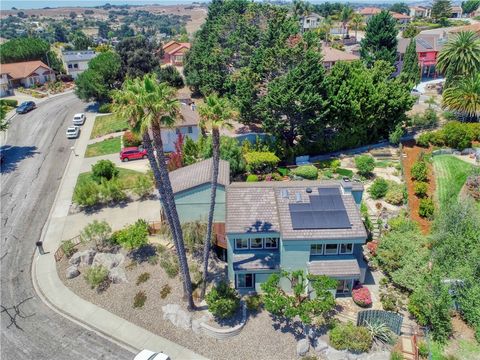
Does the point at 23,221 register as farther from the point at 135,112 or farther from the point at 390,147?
the point at 390,147

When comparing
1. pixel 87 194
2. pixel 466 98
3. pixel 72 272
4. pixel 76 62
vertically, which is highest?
pixel 76 62

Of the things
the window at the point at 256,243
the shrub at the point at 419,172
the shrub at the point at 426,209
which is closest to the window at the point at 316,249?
the window at the point at 256,243

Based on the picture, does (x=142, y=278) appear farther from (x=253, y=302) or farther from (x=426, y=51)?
(x=426, y=51)

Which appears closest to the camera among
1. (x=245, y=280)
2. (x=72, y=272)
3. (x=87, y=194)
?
(x=245, y=280)

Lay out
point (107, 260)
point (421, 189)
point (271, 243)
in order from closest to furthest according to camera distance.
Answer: point (271, 243) → point (107, 260) → point (421, 189)

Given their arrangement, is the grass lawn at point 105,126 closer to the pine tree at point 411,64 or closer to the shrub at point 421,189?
the shrub at point 421,189

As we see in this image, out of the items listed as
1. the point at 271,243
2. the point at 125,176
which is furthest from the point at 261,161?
the point at 125,176
